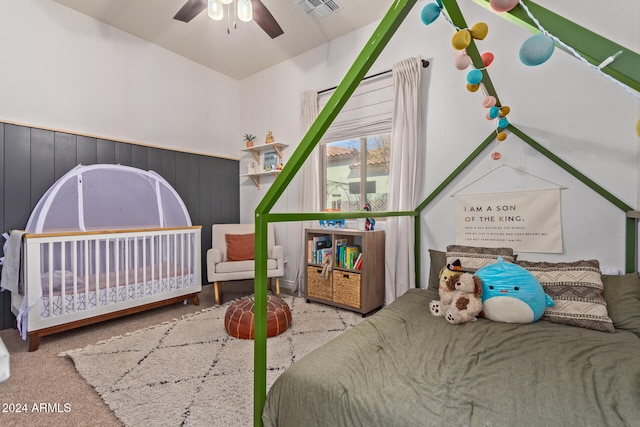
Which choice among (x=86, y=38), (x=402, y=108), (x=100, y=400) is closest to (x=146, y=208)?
(x=86, y=38)

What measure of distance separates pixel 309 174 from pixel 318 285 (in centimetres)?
129

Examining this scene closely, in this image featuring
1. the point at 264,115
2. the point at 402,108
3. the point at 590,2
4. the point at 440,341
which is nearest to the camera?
the point at 440,341

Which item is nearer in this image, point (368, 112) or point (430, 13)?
point (430, 13)

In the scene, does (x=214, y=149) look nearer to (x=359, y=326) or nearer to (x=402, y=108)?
(x=402, y=108)

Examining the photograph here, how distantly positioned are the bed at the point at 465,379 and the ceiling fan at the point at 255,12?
2.36 meters

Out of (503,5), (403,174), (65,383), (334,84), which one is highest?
(334,84)

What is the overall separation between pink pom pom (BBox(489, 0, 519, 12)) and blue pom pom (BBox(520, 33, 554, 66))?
135 millimetres

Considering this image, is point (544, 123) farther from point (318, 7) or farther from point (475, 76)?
point (318, 7)

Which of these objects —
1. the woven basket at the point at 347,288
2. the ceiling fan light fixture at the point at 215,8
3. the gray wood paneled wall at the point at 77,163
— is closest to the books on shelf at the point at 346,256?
the woven basket at the point at 347,288

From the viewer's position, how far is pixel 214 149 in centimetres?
405

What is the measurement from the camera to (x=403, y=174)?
2721 millimetres

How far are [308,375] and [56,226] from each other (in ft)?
8.82

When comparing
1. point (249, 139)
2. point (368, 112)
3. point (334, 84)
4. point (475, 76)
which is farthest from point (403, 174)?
point (249, 139)

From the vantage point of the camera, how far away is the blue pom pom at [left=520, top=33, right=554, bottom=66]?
2.49ft
